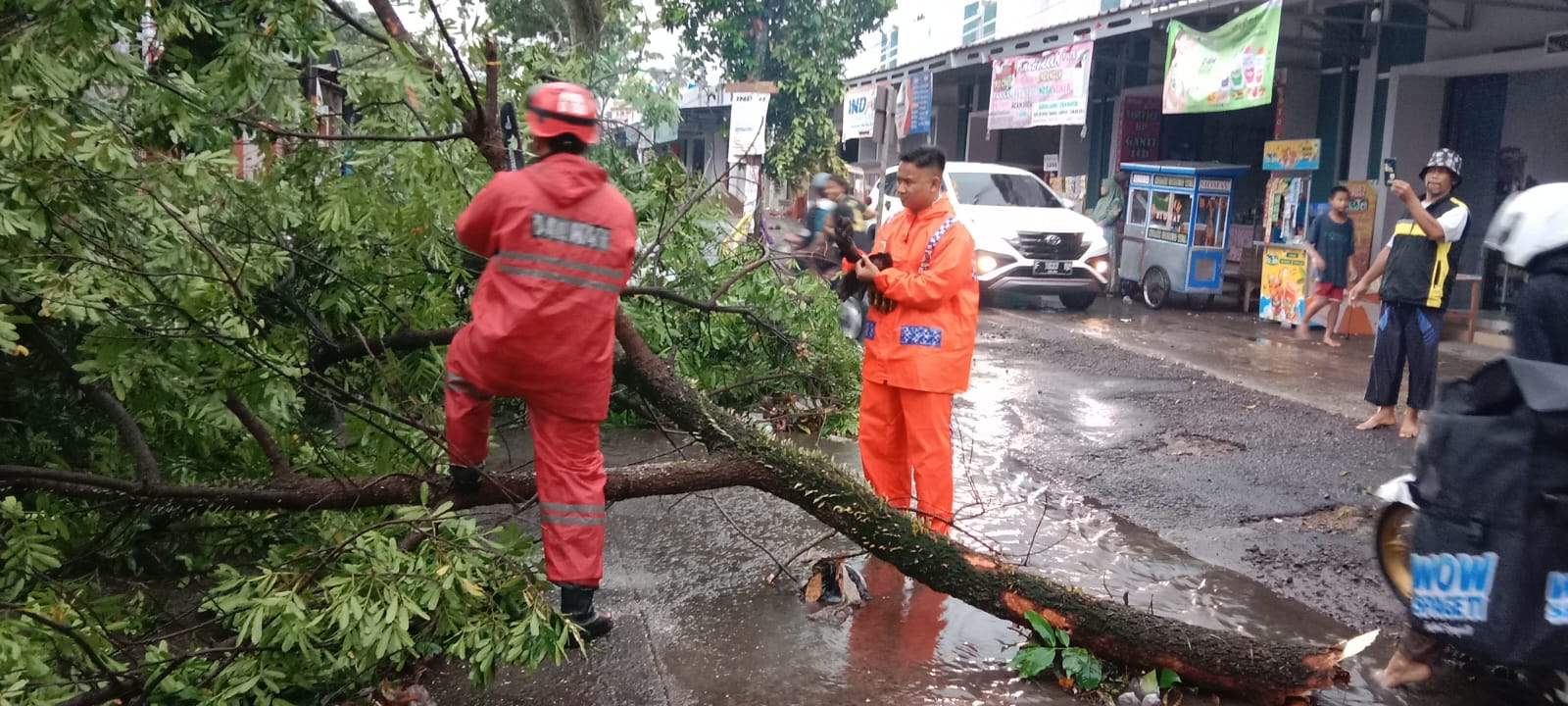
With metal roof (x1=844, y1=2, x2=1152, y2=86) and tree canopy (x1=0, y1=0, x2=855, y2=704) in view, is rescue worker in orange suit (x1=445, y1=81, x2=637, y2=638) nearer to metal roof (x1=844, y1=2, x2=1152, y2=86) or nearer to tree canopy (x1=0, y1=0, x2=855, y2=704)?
tree canopy (x1=0, y1=0, x2=855, y2=704)

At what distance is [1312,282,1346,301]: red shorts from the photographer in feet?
38.8

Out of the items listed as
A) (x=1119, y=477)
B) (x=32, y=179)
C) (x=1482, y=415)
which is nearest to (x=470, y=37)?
(x=32, y=179)

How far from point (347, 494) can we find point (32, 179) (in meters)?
1.15

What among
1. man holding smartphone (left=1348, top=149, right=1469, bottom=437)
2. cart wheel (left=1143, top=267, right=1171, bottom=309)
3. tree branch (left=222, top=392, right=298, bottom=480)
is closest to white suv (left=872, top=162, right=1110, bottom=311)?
cart wheel (left=1143, top=267, right=1171, bottom=309)

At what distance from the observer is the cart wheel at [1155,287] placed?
1516cm

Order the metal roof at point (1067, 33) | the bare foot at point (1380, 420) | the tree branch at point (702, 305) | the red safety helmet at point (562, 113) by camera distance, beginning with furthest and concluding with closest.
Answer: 1. the metal roof at point (1067, 33)
2. the bare foot at point (1380, 420)
3. the tree branch at point (702, 305)
4. the red safety helmet at point (562, 113)

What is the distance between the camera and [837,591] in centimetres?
422

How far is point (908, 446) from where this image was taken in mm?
4578

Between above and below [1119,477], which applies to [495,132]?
above

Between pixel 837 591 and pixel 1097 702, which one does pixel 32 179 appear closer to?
pixel 837 591

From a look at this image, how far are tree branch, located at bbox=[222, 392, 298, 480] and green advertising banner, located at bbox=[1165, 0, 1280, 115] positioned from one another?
34.5ft

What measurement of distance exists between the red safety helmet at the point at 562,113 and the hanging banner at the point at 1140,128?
16.3 metres

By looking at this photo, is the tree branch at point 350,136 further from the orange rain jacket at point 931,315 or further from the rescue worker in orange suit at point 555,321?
the orange rain jacket at point 931,315

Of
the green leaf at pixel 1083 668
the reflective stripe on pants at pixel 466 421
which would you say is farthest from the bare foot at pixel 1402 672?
the reflective stripe on pants at pixel 466 421
